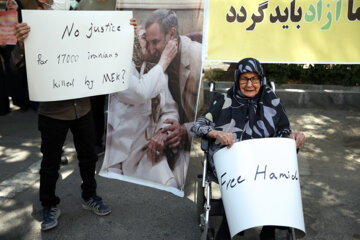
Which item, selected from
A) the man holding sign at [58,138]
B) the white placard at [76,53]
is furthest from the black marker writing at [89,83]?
the man holding sign at [58,138]

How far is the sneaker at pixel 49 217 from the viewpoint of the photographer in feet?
10.6

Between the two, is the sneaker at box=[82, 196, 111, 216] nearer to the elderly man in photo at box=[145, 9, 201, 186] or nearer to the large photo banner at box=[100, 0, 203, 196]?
the large photo banner at box=[100, 0, 203, 196]

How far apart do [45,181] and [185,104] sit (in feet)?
4.78

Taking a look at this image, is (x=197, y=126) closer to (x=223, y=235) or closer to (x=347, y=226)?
(x=223, y=235)

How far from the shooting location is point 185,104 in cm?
384

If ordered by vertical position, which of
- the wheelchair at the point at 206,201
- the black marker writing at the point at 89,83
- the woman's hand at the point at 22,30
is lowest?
the wheelchair at the point at 206,201

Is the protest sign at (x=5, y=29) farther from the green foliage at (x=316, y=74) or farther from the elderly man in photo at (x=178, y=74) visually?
the green foliage at (x=316, y=74)

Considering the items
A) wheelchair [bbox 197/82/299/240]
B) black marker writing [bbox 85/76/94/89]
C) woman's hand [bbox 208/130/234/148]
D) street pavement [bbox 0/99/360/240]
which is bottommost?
street pavement [bbox 0/99/360/240]

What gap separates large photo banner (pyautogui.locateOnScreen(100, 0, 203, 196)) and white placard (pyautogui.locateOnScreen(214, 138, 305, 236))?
1355 mm

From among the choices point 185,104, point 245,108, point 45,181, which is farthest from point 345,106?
point 45,181

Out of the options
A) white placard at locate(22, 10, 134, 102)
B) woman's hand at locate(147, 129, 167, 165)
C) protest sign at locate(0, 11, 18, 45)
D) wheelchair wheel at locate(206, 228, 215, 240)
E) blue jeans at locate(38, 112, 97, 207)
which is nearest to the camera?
white placard at locate(22, 10, 134, 102)

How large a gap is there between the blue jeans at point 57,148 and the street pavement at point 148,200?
0.99 feet

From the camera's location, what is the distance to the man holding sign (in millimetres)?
2986

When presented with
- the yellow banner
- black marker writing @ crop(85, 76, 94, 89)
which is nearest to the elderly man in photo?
the yellow banner
